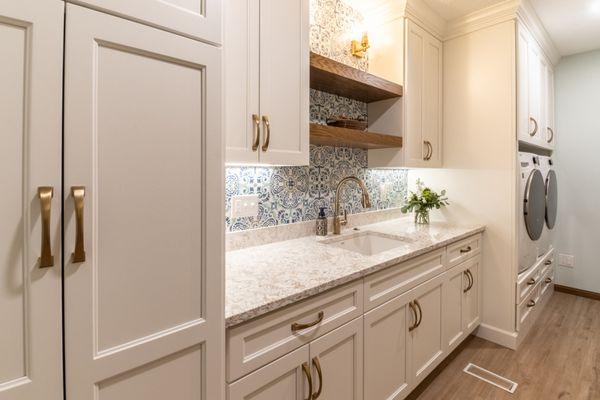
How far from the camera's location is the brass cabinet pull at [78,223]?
0.61 metres

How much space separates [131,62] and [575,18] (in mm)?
3219

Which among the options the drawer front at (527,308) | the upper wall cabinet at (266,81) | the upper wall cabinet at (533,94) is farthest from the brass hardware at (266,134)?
the drawer front at (527,308)

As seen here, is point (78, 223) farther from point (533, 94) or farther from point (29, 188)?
point (533, 94)

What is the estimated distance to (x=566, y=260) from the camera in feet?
10.9

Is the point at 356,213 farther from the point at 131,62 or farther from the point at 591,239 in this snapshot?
the point at 591,239

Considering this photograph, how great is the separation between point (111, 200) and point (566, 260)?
421 centimetres

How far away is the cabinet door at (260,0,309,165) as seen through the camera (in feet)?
4.33

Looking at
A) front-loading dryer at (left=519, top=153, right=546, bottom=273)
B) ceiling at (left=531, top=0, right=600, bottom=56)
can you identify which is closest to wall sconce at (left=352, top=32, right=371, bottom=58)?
ceiling at (left=531, top=0, right=600, bottom=56)

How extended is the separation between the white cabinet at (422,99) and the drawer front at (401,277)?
0.70 meters

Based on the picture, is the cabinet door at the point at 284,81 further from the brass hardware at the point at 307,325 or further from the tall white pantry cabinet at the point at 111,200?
the brass hardware at the point at 307,325

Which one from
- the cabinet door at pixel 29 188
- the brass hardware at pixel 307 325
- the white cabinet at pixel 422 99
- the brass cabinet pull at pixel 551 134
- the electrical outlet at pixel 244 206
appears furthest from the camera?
the brass cabinet pull at pixel 551 134

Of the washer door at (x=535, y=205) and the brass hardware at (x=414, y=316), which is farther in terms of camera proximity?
the washer door at (x=535, y=205)

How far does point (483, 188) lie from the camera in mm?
2352

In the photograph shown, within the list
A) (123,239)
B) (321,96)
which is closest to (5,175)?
(123,239)
